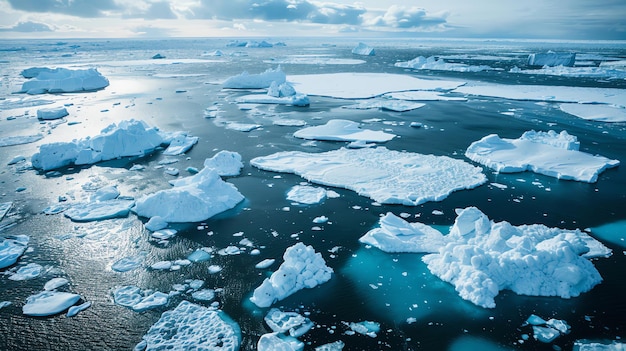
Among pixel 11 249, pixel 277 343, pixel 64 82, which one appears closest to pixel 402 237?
pixel 277 343

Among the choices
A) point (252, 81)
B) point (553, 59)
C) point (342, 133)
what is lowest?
point (342, 133)

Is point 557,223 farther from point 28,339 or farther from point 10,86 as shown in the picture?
point 10,86

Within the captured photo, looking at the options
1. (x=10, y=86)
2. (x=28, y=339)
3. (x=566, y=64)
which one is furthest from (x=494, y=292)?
(x=566, y=64)

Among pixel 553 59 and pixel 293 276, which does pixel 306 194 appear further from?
pixel 553 59

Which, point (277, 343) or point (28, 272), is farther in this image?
point (28, 272)

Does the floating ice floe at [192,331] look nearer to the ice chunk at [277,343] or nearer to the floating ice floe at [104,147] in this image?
the ice chunk at [277,343]

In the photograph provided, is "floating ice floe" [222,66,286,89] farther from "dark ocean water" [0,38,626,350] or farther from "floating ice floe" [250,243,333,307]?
"floating ice floe" [250,243,333,307]

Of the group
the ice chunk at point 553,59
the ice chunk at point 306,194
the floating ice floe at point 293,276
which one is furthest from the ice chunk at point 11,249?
the ice chunk at point 553,59
